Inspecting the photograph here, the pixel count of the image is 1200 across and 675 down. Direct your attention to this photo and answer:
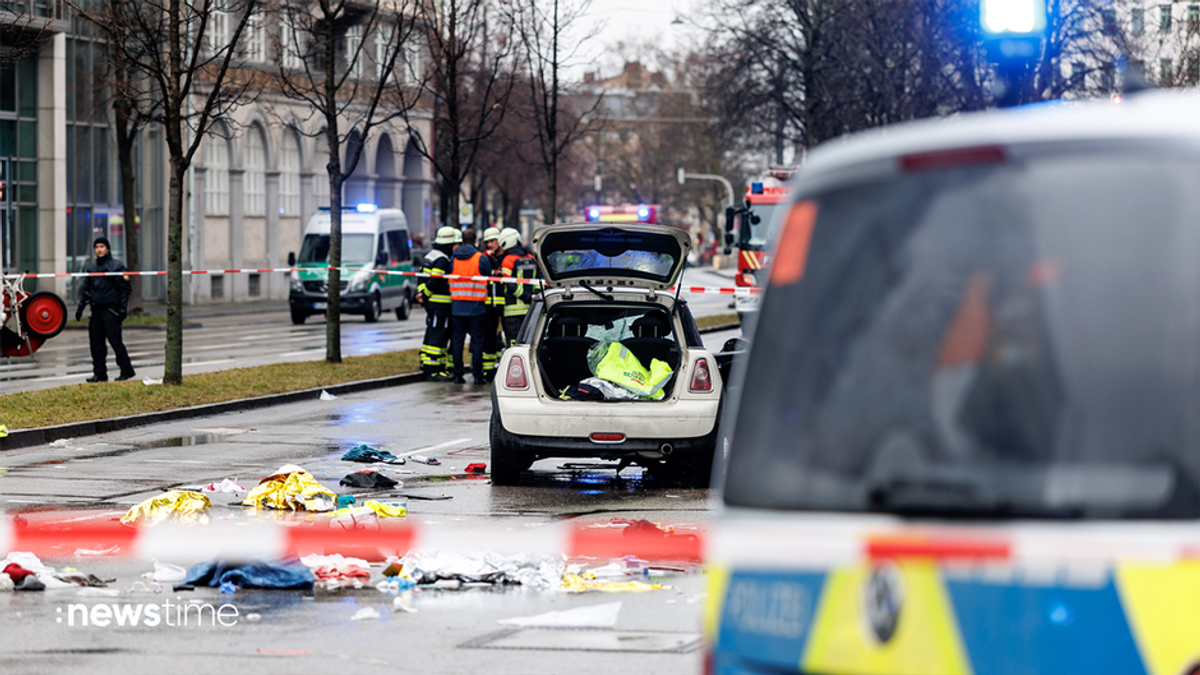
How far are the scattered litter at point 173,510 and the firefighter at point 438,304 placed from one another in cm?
1056

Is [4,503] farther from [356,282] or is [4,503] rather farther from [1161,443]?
[356,282]

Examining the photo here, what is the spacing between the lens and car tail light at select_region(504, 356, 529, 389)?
36.9 feet

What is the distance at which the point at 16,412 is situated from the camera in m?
15.4

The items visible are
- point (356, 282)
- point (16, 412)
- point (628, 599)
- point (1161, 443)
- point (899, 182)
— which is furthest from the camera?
point (356, 282)

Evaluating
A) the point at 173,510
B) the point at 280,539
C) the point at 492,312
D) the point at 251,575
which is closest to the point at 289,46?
the point at 492,312

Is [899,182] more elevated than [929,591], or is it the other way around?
[899,182]

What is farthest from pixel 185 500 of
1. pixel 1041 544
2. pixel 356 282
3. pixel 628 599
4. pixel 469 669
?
A: pixel 356 282

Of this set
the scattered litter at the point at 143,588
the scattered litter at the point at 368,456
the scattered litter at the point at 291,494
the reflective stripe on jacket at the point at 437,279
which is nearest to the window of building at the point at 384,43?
the reflective stripe on jacket at the point at 437,279

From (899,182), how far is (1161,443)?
2.38 ft

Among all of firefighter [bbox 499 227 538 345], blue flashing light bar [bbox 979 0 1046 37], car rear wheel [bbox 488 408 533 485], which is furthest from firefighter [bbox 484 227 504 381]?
blue flashing light bar [bbox 979 0 1046 37]

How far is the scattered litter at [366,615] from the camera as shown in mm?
6961

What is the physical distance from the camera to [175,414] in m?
16.4

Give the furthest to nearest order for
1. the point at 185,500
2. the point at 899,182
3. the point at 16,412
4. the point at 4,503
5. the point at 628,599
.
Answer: the point at 16,412 → the point at 4,503 → the point at 185,500 → the point at 628,599 → the point at 899,182

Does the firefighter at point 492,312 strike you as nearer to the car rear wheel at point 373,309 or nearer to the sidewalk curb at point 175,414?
the sidewalk curb at point 175,414
